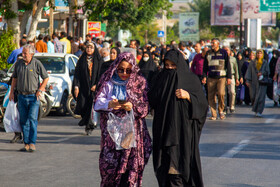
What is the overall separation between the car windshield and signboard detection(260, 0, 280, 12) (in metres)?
42.0

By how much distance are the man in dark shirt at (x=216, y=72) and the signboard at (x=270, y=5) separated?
41.6 m

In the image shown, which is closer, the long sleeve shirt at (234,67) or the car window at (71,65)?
the car window at (71,65)

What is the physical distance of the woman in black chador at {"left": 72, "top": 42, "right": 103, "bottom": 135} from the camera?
40.4 ft

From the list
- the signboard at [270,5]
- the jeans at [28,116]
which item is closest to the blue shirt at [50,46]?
the jeans at [28,116]

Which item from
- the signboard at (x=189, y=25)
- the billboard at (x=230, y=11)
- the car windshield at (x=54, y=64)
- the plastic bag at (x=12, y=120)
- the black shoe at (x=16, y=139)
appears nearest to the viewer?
the plastic bag at (x=12, y=120)

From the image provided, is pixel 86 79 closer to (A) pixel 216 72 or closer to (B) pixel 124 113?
(A) pixel 216 72

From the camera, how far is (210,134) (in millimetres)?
12984

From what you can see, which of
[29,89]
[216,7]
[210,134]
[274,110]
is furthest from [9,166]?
[216,7]

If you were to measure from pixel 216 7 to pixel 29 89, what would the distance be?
6981 centimetres

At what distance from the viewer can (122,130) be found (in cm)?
648

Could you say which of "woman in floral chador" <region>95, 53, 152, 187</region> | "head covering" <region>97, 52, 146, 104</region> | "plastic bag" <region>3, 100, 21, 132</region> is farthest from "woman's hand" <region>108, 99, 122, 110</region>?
"plastic bag" <region>3, 100, 21, 132</region>

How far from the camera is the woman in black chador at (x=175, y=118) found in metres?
6.53

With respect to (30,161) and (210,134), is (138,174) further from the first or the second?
(210,134)

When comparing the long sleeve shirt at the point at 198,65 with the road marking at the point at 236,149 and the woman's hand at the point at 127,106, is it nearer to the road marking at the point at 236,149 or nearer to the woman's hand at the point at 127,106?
the road marking at the point at 236,149
